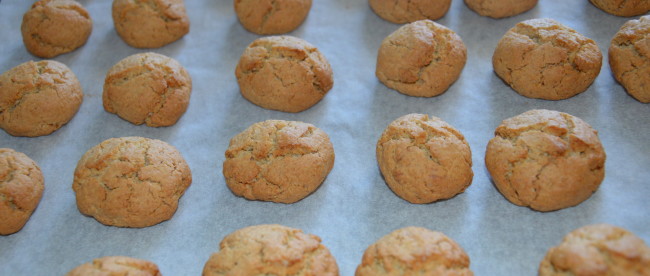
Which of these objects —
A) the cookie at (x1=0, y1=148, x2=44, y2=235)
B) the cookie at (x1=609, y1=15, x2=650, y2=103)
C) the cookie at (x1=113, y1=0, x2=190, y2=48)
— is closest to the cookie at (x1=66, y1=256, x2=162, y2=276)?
the cookie at (x1=0, y1=148, x2=44, y2=235)

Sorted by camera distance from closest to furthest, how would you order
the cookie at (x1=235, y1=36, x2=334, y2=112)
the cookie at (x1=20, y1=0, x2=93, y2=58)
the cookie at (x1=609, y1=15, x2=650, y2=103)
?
the cookie at (x1=609, y1=15, x2=650, y2=103) → the cookie at (x1=235, y1=36, x2=334, y2=112) → the cookie at (x1=20, y1=0, x2=93, y2=58)

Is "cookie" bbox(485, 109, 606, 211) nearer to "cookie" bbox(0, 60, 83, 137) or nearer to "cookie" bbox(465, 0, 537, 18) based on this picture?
"cookie" bbox(465, 0, 537, 18)

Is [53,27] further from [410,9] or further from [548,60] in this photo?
[548,60]

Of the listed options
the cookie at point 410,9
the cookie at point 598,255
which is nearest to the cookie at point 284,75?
the cookie at point 410,9

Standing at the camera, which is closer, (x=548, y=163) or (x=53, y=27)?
(x=548, y=163)

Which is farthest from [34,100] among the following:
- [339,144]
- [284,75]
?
[339,144]

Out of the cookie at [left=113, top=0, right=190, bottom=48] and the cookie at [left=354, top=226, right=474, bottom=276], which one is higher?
the cookie at [left=113, top=0, right=190, bottom=48]

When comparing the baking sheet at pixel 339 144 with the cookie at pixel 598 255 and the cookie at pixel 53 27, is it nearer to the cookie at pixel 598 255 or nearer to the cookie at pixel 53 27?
the cookie at pixel 53 27
